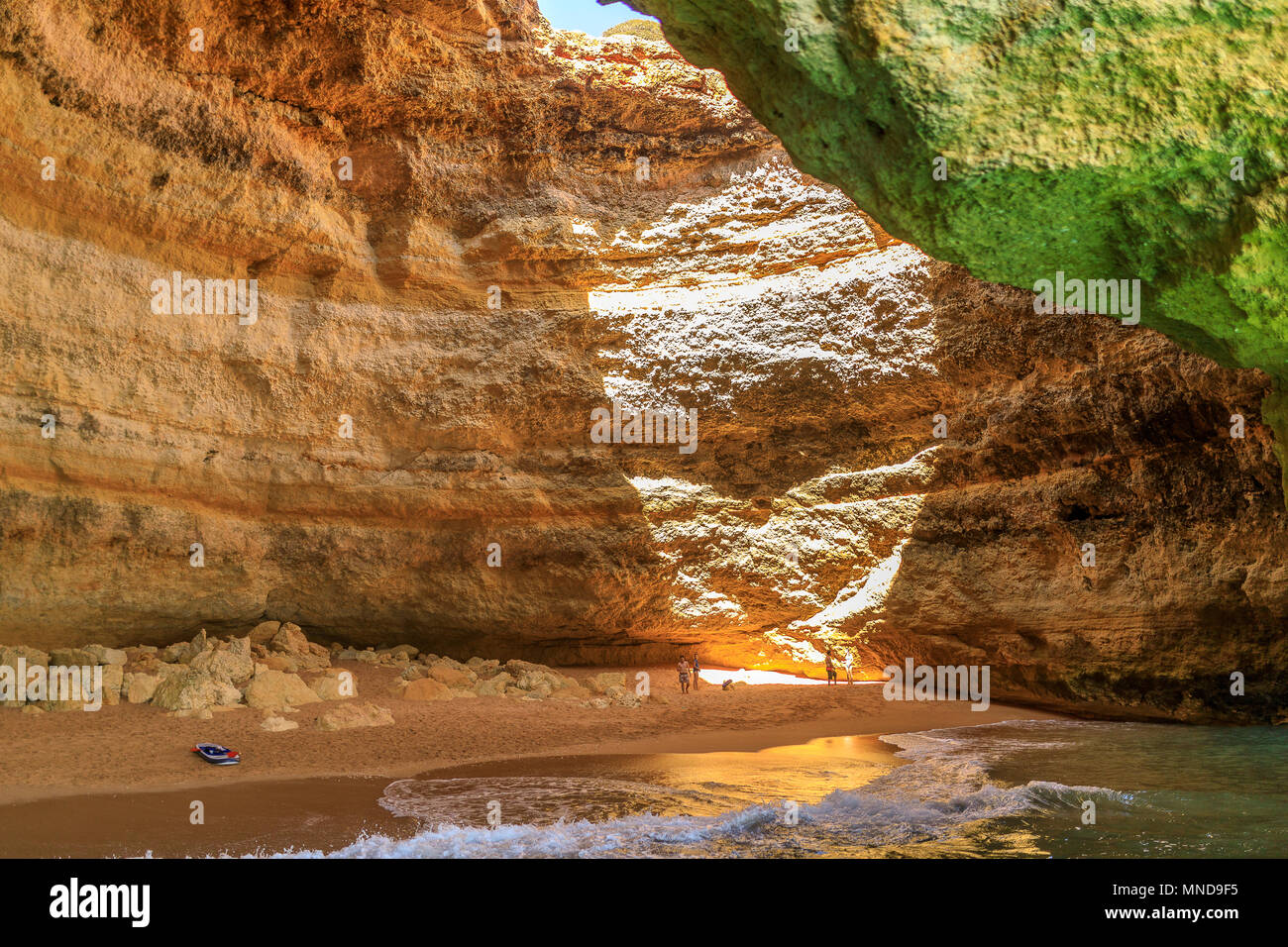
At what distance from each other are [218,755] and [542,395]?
7.98 metres

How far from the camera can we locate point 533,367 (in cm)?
1420

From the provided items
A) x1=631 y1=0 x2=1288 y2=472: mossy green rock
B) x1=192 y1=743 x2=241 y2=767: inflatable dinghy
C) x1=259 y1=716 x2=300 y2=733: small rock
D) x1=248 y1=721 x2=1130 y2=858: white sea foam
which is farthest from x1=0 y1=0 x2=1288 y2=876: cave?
x1=248 y1=721 x2=1130 y2=858: white sea foam

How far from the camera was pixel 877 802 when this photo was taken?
664 cm

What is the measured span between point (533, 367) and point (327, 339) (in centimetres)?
309

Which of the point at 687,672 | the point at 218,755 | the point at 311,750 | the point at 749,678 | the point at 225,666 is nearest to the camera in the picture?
the point at 218,755

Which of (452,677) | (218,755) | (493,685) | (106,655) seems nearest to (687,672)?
(493,685)

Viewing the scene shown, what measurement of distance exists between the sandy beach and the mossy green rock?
537cm

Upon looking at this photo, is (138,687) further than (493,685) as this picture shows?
No

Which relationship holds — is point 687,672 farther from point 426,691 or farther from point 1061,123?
point 1061,123

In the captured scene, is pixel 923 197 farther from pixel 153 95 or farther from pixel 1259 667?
pixel 153 95

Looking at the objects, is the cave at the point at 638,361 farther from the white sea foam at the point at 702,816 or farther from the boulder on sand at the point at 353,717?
the white sea foam at the point at 702,816

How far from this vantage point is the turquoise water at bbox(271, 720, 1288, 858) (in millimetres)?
5316

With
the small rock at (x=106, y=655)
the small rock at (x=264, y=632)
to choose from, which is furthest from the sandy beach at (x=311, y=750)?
the small rock at (x=264, y=632)
